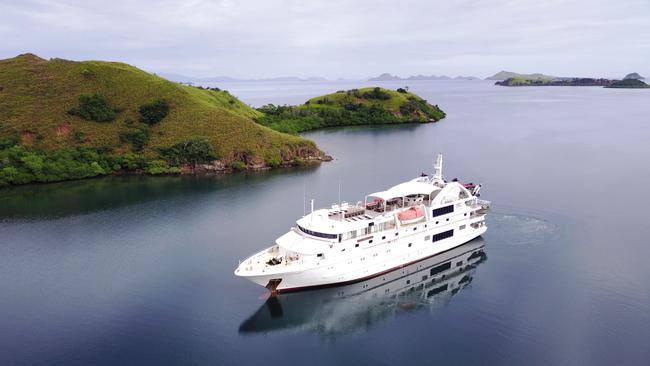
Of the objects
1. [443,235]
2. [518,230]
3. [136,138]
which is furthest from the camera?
[136,138]

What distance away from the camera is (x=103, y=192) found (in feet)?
260

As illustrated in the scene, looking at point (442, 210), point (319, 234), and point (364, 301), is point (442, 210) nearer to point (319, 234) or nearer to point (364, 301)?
point (364, 301)

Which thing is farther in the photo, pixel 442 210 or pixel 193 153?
pixel 193 153

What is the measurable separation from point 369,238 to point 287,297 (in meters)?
10.1

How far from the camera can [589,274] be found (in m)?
45.5

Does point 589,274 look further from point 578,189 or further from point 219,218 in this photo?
point 219,218

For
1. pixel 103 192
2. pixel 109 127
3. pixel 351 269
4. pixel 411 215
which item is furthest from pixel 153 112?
pixel 351 269

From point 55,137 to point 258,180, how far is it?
47.3m

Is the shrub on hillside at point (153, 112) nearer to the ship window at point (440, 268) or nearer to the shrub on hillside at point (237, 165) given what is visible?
the shrub on hillside at point (237, 165)

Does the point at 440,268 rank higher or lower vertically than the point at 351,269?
lower

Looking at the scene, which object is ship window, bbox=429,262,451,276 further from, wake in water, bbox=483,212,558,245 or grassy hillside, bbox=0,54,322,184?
grassy hillside, bbox=0,54,322,184

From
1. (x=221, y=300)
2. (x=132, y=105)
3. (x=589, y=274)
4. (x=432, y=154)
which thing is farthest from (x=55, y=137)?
(x=589, y=274)

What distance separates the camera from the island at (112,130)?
90.6 meters

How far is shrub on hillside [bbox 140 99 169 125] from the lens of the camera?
105m
